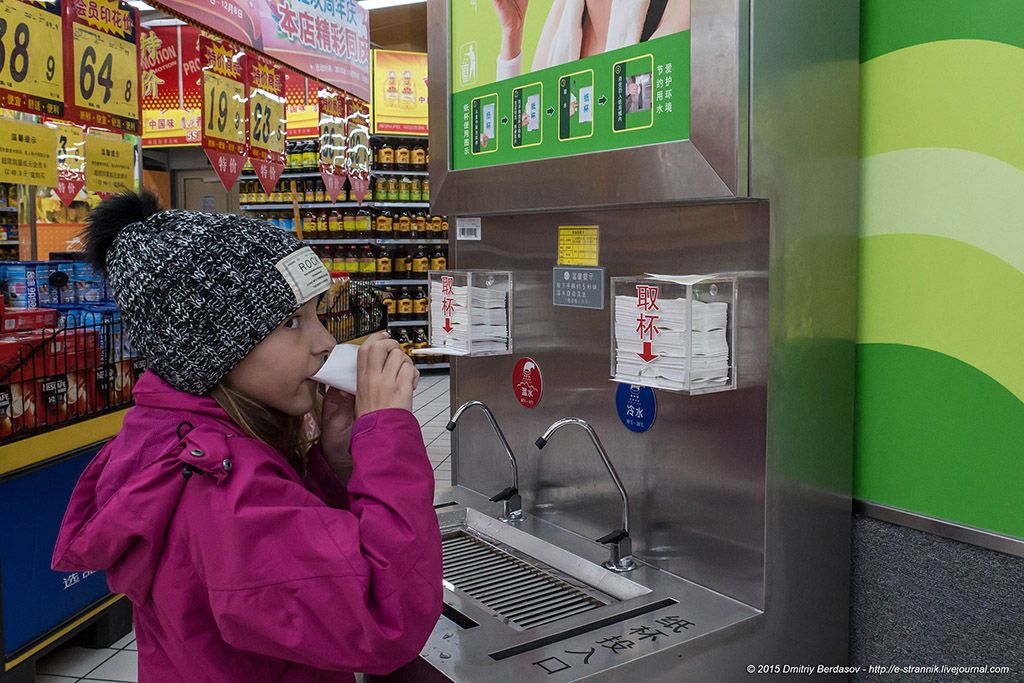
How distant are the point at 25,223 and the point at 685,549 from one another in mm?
5871

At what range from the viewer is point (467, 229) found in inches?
78.8

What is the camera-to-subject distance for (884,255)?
1.43 m

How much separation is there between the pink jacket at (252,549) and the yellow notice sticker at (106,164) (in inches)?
143

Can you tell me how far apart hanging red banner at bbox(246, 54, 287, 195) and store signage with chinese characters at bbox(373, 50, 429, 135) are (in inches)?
131

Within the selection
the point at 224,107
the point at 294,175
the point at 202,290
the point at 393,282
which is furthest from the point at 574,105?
the point at 294,175

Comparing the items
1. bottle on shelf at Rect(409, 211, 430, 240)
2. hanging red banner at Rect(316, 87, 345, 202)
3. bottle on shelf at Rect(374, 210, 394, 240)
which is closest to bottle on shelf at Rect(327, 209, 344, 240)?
bottle on shelf at Rect(374, 210, 394, 240)

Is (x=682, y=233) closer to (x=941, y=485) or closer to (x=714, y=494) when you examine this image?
(x=714, y=494)

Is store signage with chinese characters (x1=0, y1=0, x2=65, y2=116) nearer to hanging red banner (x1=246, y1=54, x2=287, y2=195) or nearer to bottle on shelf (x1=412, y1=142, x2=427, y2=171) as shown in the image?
hanging red banner (x1=246, y1=54, x2=287, y2=195)

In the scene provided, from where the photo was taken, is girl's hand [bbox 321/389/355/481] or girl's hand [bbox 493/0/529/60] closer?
girl's hand [bbox 321/389/355/481]

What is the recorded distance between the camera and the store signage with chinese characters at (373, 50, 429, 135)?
31.3 feet

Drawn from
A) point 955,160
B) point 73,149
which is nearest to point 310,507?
point 955,160

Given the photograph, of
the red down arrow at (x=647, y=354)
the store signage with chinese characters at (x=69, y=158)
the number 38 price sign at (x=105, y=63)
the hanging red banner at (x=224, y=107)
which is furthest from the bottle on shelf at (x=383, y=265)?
the red down arrow at (x=647, y=354)

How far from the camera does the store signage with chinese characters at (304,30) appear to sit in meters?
4.45

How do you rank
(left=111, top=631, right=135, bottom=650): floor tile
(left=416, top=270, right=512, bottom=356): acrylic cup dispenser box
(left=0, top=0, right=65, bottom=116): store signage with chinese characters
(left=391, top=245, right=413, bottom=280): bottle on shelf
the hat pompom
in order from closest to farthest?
1. the hat pompom
2. (left=416, top=270, right=512, bottom=356): acrylic cup dispenser box
3. (left=111, top=631, right=135, bottom=650): floor tile
4. (left=0, top=0, right=65, bottom=116): store signage with chinese characters
5. (left=391, top=245, right=413, bottom=280): bottle on shelf
